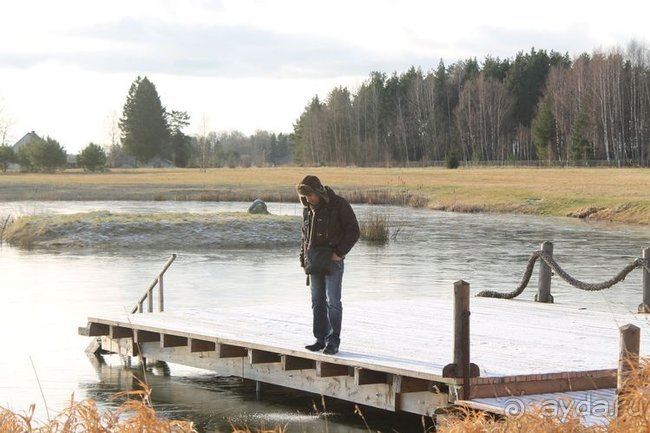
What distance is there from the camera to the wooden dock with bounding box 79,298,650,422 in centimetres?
1174

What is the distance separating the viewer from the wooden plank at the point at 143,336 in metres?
15.7

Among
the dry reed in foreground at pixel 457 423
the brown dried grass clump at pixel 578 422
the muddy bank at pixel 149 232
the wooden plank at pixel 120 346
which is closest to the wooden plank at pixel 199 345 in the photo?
the wooden plank at pixel 120 346

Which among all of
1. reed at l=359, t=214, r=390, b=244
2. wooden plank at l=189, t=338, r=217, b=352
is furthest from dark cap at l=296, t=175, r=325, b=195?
reed at l=359, t=214, r=390, b=244

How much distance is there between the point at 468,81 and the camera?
115125 mm

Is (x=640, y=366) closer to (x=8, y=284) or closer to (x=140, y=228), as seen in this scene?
(x=8, y=284)

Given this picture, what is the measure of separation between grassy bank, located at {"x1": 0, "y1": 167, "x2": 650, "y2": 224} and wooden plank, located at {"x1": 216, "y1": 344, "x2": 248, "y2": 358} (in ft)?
116

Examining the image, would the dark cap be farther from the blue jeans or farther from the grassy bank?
the grassy bank

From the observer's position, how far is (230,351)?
46.3ft

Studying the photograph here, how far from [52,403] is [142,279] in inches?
517

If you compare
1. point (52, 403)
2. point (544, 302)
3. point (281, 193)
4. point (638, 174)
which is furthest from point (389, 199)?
point (52, 403)

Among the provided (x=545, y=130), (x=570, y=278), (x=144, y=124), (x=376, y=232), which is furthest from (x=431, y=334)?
(x=144, y=124)

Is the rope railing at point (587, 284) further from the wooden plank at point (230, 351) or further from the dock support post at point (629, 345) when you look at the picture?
the dock support post at point (629, 345)

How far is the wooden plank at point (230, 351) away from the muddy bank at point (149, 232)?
22735 millimetres

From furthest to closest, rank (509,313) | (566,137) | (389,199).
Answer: (566,137)
(389,199)
(509,313)
